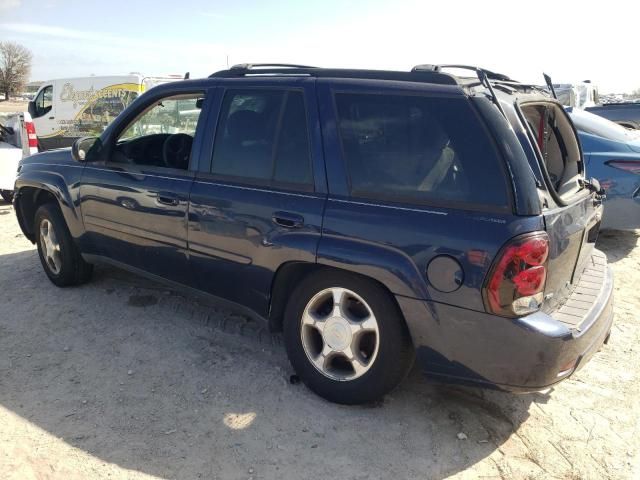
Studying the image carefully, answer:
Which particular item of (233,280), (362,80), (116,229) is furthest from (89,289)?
(362,80)

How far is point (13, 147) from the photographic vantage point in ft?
29.2

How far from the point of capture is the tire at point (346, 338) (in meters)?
2.80

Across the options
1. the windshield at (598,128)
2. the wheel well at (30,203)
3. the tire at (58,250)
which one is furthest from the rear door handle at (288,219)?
the windshield at (598,128)

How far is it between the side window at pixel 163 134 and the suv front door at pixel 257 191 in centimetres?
37

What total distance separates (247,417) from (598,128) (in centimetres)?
519

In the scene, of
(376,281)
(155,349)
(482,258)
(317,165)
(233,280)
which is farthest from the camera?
(155,349)

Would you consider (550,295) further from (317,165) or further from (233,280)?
(233,280)

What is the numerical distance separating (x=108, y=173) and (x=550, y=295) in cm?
318

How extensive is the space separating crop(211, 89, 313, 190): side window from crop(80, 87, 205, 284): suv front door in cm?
25

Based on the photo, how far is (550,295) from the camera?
104 inches

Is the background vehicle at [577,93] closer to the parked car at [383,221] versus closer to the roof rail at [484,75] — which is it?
the roof rail at [484,75]

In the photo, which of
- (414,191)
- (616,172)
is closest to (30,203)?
(414,191)

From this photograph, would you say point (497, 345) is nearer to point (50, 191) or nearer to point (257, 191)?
point (257, 191)

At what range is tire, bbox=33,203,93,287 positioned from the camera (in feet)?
15.4
